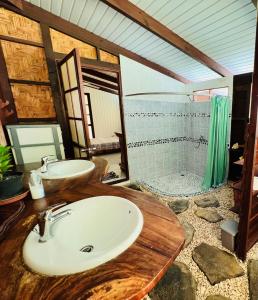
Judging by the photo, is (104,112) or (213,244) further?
(104,112)

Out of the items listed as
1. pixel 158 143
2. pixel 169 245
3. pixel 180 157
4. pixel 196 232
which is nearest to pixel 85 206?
pixel 169 245

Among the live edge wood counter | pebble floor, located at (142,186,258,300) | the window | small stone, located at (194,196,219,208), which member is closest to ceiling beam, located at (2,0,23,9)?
the live edge wood counter

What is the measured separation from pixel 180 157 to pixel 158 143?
2.67 ft

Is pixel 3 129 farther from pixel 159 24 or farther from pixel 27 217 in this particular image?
pixel 159 24

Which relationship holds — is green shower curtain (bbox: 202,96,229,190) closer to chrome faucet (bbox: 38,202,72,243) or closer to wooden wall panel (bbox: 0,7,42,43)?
wooden wall panel (bbox: 0,7,42,43)

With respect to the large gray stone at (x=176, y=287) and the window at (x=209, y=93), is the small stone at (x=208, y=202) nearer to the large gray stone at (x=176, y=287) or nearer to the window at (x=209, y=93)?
the large gray stone at (x=176, y=287)

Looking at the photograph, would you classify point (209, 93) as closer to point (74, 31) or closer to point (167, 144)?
point (167, 144)

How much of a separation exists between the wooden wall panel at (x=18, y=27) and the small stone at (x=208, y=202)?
10.7 ft

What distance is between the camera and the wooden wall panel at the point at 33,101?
7.15 feet

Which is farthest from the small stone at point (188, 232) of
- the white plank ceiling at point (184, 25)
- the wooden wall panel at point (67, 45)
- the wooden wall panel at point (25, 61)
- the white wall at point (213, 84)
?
the wooden wall panel at point (67, 45)

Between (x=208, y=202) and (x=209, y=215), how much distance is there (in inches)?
15.2

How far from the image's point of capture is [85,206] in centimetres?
98

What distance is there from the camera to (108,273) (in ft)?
1.82

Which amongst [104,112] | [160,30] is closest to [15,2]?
[160,30]
